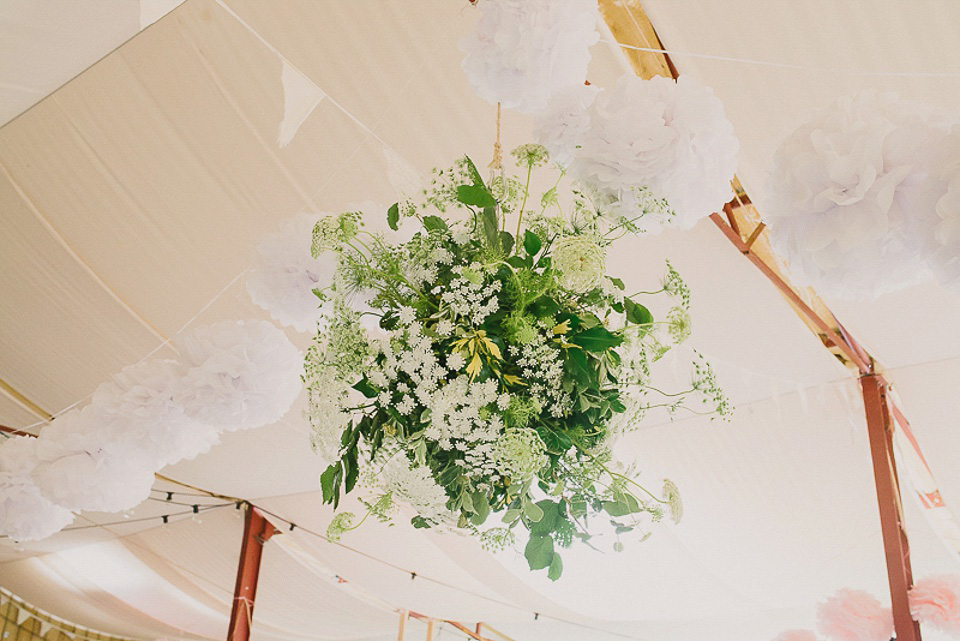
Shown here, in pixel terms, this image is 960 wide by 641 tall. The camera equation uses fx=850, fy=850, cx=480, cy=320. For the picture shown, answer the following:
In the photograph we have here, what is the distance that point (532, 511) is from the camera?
115 centimetres

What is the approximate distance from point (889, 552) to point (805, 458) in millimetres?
759

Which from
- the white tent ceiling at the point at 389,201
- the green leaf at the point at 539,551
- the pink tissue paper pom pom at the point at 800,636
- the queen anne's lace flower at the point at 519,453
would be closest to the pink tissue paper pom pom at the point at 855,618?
the pink tissue paper pom pom at the point at 800,636

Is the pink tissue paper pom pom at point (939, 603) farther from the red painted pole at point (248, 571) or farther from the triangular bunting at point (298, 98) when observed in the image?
the red painted pole at point (248, 571)

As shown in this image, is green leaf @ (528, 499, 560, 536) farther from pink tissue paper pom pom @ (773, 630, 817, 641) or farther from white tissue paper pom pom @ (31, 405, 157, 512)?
pink tissue paper pom pom @ (773, 630, 817, 641)

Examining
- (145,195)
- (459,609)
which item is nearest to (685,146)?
(145,195)

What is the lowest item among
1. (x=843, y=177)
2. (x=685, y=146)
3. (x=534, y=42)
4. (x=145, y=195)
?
(x=843, y=177)

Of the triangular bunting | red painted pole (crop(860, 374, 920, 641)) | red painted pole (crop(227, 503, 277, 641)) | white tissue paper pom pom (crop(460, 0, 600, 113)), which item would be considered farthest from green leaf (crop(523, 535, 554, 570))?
red painted pole (crop(227, 503, 277, 641))

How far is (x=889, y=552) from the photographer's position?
13.0ft

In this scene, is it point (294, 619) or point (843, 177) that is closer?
point (843, 177)

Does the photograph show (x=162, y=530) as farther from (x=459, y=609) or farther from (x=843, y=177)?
(x=843, y=177)

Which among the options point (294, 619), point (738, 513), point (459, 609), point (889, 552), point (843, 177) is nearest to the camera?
point (843, 177)

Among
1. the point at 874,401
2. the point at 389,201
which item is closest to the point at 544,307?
the point at 389,201

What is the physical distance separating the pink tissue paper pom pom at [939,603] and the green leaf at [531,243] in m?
3.27

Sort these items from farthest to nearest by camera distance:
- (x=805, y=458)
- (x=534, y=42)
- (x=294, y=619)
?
(x=294, y=619) → (x=805, y=458) → (x=534, y=42)
